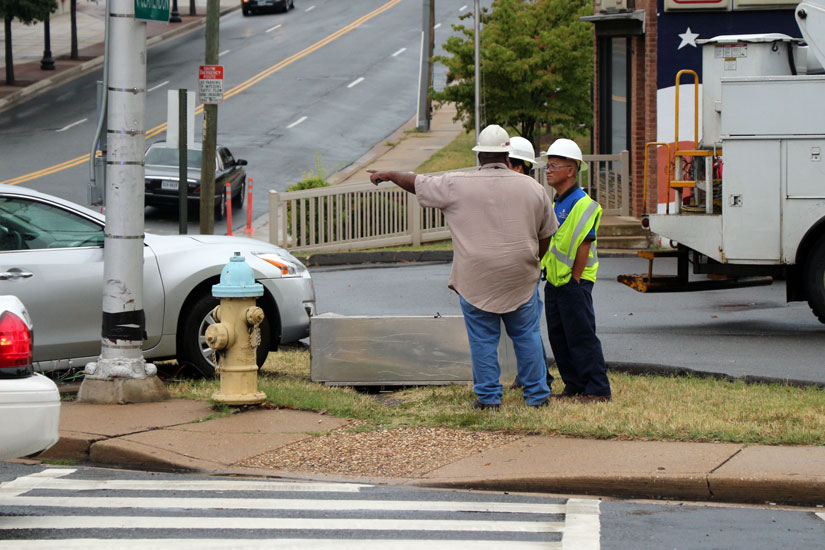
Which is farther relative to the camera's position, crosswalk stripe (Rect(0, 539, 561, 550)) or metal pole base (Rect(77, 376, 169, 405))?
metal pole base (Rect(77, 376, 169, 405))

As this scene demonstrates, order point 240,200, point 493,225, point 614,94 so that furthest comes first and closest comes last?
point 240,200
point 614,94
point 493,225

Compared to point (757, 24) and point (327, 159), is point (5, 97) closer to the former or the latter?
point (327, 159)

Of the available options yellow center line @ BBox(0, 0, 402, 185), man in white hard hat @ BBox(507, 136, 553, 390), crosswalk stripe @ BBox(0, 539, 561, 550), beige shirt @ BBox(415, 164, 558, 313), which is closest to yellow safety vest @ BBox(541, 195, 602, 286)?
man in white hard hat @ BBox(507, 136, 553, 390)

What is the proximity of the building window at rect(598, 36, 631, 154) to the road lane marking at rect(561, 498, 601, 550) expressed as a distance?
58.9 feet

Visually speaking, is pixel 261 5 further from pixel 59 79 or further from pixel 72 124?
pixel 72 124

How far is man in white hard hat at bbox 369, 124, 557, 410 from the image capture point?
7898 millimetres

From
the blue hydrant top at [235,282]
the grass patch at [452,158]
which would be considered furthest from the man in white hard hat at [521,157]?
the grass patch at [452,158]

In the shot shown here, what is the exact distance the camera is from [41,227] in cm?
928

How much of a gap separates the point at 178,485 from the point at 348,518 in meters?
1.21

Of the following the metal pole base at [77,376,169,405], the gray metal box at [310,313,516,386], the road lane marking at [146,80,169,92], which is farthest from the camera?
the road lane marking at [146,80,169,92]

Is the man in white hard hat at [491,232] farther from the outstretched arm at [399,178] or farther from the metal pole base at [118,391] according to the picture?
the metal pole base at [118,391]

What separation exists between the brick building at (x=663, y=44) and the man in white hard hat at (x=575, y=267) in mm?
11068

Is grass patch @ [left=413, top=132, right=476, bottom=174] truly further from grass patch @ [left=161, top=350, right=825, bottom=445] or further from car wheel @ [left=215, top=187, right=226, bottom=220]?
grass patch @ [left=161, top=350, right=825, bottom=445]

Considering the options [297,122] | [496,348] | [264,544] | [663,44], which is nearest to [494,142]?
[496,348]
